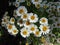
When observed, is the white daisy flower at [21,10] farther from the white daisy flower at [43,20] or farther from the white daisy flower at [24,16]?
the white daisy flower at [43,20]

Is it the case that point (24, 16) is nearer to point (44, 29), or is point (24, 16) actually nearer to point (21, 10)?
point (21, 10)

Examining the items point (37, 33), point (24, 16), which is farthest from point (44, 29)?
point (24, 16)

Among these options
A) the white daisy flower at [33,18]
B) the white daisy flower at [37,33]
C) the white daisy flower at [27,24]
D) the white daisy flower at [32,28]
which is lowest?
the white daisy flower at [37,33]

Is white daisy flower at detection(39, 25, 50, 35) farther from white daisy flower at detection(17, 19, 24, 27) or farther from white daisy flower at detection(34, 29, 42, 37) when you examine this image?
white daisy flower at detection(17, 19, 24, 27)

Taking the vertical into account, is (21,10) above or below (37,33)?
above

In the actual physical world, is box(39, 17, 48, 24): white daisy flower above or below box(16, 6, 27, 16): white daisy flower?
below

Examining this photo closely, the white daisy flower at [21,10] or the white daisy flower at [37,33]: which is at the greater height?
the white daisy flower at [21,10]

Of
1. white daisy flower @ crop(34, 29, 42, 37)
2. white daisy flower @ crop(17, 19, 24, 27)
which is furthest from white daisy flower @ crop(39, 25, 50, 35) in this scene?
white daisy flower @ crop(17, 19, 24, 27)

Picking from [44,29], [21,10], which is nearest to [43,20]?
[44,29]

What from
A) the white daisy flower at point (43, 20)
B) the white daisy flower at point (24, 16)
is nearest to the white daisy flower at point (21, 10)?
the white daisy flower at point (24, 16)

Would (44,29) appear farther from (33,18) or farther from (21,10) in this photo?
(21,10)

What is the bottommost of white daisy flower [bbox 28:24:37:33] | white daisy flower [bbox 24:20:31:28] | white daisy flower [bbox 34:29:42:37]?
white daisy flower [bbox 34:29:42:37]

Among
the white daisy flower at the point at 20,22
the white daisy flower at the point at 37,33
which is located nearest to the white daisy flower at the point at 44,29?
the white daisy flower at the point at 37,33

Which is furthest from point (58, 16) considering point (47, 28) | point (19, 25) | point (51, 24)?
point (19, 25)
